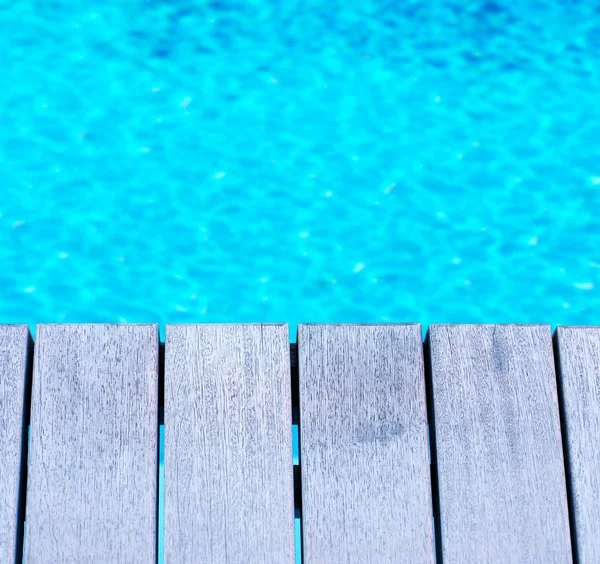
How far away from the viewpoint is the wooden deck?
3.20 ft

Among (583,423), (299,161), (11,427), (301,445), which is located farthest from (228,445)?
(299,161)

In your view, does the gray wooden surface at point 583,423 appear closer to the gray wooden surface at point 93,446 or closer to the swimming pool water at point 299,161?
the gray wooden surface at point 93,446

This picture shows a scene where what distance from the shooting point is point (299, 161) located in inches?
157

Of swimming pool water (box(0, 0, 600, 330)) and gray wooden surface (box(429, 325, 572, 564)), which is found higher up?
swimming pool water (box(0, 0, 600, 330))

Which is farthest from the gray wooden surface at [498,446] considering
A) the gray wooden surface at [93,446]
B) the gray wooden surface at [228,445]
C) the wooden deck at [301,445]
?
the gray wooden surface at [93,446]

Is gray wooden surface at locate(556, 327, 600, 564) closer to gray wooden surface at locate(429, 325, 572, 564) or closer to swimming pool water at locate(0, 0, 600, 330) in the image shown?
gray wooden surface at locate(429, 325, 572, 564)

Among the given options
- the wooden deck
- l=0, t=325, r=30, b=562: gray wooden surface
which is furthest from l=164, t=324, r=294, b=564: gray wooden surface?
l=0, t=325, r=30, b=562: gray wooden surface

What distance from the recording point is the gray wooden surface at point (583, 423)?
994 millimetres

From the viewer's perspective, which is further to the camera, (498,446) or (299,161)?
(299,161)

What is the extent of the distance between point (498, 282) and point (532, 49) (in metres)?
1.43

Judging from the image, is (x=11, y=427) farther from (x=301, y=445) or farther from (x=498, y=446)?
(x=498, y=446)

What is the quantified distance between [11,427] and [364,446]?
41 cm

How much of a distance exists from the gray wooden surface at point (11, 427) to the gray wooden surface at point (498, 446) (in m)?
0.49

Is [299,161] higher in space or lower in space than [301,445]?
higher
